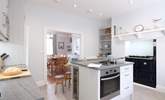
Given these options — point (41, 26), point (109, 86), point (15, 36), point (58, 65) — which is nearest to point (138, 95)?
point (109, 86)

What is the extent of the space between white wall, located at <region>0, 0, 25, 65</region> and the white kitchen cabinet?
2263 mm

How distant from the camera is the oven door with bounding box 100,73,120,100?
234 cm

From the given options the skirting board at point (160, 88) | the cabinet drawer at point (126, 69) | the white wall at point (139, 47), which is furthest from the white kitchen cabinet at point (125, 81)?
the white wall at point (139, 47)

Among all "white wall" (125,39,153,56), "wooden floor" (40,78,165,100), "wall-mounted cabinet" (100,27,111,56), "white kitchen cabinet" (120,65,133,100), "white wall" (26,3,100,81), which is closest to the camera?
"white kitchen cabinet" (120,65,133,100)

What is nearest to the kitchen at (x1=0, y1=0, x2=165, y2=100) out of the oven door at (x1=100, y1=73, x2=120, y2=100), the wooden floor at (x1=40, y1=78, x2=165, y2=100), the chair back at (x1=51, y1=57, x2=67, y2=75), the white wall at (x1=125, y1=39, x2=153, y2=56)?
the white wall at (x1=125, y1=39, x2=153, y2=56)

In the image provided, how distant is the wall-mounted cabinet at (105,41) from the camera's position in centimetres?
565

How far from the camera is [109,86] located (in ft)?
8.22

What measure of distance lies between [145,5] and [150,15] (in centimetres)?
38

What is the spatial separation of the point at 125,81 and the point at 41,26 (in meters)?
3.22

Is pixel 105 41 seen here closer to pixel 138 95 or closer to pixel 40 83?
pixel 138 95

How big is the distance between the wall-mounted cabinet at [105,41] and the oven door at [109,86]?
10.1 ft

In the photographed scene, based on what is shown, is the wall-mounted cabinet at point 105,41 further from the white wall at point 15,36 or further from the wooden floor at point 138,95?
the white wall at point 15,36

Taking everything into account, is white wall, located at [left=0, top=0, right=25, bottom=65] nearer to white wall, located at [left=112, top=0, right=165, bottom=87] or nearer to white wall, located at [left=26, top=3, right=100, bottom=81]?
white wall, located at [left=26, top=3, right=100, bottom=81]

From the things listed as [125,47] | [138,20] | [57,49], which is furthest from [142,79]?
[57,49]
